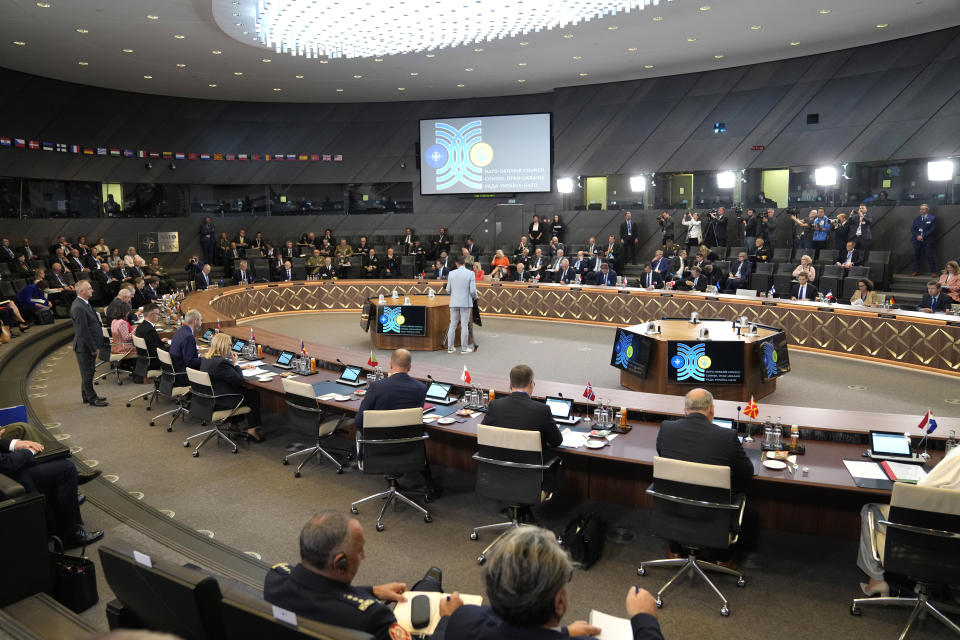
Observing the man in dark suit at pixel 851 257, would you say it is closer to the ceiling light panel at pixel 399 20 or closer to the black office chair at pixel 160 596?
the ceiling light panel at pixel 399 20

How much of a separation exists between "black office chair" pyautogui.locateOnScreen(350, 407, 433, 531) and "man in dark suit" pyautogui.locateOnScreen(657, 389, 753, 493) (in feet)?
6.11

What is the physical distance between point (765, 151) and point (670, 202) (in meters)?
2.79

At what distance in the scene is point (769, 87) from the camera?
57.8ft

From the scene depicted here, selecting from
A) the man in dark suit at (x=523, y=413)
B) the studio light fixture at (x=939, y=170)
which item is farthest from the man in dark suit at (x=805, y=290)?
the man in dark suit at (x=523, y=413)

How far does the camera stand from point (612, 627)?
2.82m

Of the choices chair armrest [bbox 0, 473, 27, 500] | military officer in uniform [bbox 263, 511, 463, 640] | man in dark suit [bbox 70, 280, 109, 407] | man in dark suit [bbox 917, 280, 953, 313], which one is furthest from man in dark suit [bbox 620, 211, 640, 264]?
military officer in uniform [bbox 263, 511, 463, 640]

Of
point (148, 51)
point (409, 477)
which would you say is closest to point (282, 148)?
point (148, 51)

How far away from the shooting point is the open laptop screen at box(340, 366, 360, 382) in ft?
23.1

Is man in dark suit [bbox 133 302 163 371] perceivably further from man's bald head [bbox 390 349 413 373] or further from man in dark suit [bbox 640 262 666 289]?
man in dark suit [bbox 640 262 666 289]

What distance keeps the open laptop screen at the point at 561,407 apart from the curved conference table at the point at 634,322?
5.5 inches

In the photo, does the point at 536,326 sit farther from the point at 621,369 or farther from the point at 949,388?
the point at 949,388

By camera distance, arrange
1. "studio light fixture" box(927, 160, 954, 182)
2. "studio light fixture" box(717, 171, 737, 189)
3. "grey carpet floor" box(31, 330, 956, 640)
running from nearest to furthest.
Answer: "grey carpet floor" box(31, 330, 956, 640) < "studio light fixture" box(927, 160, 954, 182) < "studio light fixture" box(717, 171, 737, 189)

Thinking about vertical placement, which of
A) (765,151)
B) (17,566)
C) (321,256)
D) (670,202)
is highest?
(765,151)

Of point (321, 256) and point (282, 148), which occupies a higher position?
point (282, 148)
